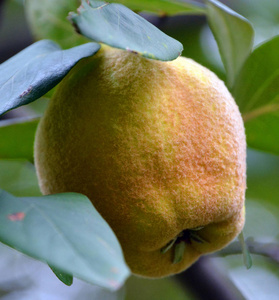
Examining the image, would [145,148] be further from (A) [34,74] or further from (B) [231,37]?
(B) [231,37]

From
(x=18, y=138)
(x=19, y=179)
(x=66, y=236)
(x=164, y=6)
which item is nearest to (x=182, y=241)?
(x=66, y=236)

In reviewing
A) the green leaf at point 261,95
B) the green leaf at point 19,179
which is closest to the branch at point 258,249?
the green leaf at point 261,95

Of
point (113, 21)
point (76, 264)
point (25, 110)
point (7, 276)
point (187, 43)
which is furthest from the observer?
point (7, 276)

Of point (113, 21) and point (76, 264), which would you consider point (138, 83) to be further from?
point (76, 264)

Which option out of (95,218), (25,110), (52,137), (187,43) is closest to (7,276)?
(25,110)

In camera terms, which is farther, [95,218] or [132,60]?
[132,60]

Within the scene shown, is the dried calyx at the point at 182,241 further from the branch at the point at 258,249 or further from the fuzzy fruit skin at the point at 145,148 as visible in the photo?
the branch at the point at 258,249

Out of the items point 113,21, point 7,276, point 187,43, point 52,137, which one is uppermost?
point 113,21
